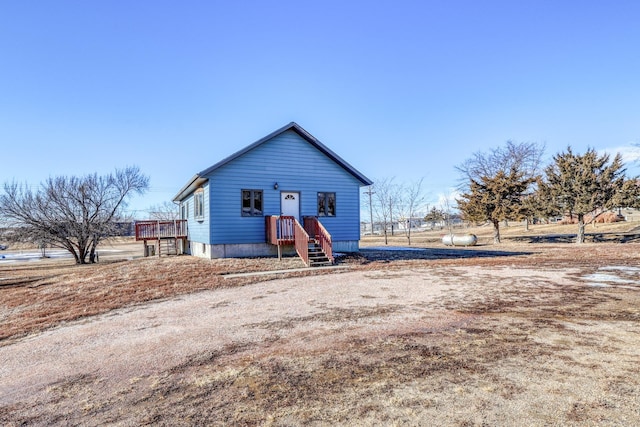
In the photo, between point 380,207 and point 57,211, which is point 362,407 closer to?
point 57,211

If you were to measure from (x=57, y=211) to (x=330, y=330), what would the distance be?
3025cm

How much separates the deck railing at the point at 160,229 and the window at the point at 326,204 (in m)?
8.18

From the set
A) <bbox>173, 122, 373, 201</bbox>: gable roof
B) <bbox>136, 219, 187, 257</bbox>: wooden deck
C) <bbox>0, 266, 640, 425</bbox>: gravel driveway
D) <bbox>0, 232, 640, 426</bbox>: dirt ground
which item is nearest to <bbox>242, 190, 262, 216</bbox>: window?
<bbox>173, 122, 373, 201</bbox>: gable roof

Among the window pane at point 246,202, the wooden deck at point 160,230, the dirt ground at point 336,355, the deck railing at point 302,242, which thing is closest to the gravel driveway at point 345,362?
the dirt ground at point 336,355

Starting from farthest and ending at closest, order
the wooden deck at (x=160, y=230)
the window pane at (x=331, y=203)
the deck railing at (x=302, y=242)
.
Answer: the wooden deck at (x=160, y=230), the window pane at (x=331, y=203), the deck railing at (x=302, y=242)

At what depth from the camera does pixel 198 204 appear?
17750 mm

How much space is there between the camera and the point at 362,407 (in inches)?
130

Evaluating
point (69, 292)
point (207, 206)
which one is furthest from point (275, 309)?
point (207, 206)

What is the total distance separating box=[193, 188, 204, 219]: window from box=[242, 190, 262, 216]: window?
2224mm

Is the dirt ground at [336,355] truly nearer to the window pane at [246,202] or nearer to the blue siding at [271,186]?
the blue siding at [271,186]

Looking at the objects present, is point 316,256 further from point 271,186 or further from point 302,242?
point 271,186

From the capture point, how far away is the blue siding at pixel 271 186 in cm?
1562

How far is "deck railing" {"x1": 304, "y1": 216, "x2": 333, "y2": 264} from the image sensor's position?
13820 millimetres

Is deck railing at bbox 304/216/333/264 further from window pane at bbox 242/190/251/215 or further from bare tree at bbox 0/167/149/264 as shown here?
bare tree at bbox 0/167/149/264
